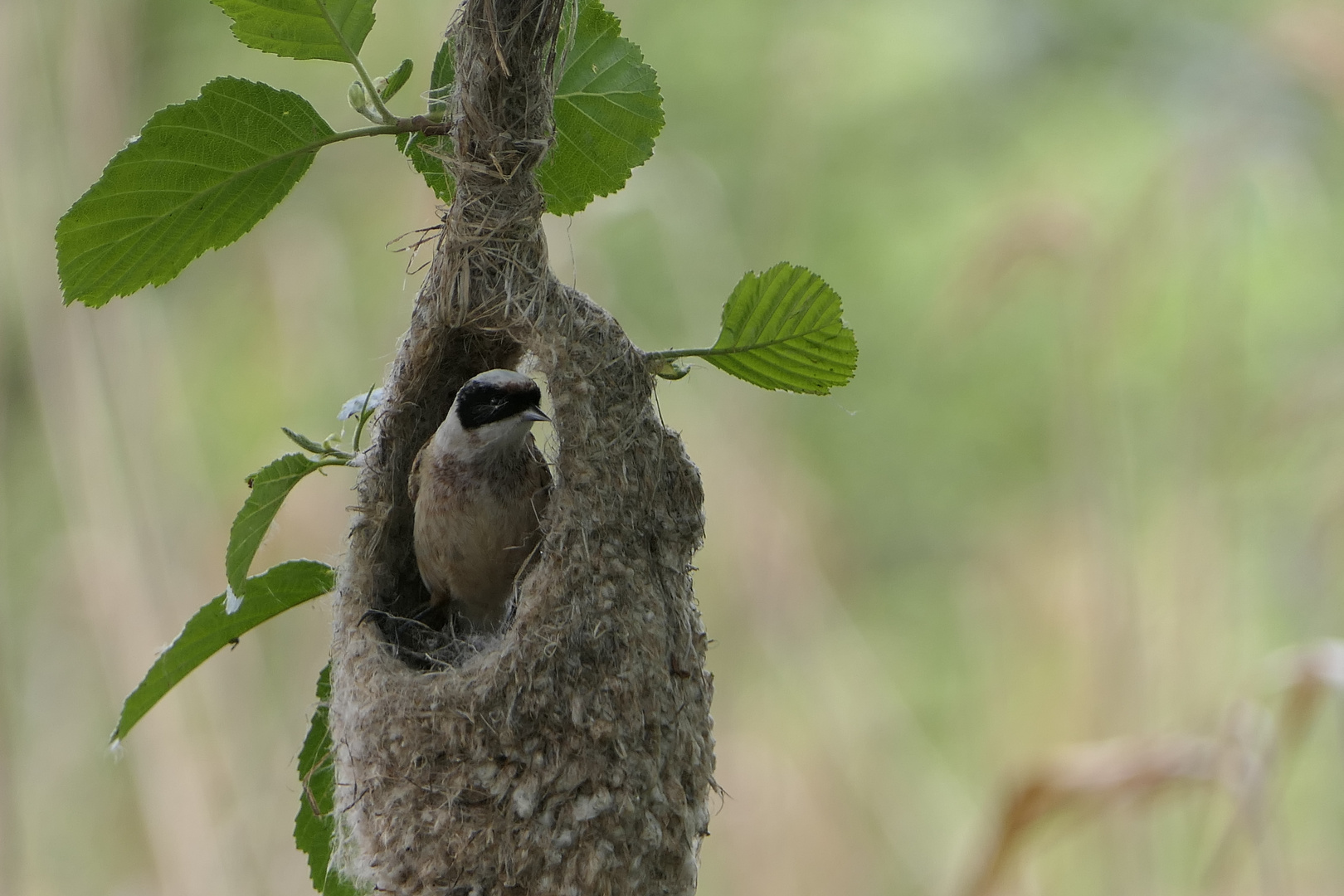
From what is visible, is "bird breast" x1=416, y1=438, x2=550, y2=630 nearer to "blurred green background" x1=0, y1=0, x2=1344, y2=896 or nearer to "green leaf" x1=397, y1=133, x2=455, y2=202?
"blurred green background" x1=0, y1=0, x2=1344, y2=896

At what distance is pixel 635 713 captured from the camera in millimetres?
1770

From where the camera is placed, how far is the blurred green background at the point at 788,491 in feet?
12.5

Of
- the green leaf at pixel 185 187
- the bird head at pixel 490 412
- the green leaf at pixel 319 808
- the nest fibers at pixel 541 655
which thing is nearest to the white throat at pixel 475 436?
the bird head at pixel 490 412

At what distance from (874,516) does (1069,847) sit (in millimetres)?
3626

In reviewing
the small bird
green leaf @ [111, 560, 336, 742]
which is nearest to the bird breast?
the small bird

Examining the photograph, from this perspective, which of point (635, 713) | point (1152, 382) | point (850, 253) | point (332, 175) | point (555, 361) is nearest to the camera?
point (635, 713)

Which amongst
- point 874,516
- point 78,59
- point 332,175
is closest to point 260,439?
point 332,175

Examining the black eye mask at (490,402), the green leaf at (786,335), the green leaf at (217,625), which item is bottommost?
the green leaf at (217,625)

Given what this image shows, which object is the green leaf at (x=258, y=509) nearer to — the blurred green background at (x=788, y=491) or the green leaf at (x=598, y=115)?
the blurred green background at (x=788, y=491)

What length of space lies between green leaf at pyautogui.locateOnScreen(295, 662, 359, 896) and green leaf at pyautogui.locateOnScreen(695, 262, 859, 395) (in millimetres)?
927

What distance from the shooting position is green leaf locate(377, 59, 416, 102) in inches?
64.6

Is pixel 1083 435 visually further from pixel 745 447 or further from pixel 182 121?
pixel 182 121

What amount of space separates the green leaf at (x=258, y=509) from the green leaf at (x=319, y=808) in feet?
1.29

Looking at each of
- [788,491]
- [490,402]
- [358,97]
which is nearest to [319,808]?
[490,402]
